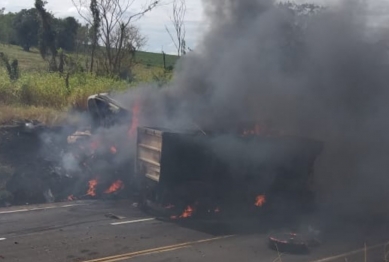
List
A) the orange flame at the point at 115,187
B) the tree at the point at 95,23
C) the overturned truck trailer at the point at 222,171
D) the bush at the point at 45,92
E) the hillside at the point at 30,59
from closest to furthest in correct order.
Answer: the overturned truck trailer at the point at 222,171 < the orange flame at the point at 115,187 < the bush at the point at 45,92 < the tree at the point at 95,23 < the hillside at the point at 30,59

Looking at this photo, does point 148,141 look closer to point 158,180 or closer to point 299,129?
point 158,180

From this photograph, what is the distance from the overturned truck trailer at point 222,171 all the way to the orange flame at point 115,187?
4.34 ft

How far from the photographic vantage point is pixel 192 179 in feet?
43.4

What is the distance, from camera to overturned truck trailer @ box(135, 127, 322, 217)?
13.1 meters

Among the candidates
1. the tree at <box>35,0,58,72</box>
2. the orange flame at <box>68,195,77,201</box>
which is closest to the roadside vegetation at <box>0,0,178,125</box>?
the tree at <box>35,0,58,72</box>

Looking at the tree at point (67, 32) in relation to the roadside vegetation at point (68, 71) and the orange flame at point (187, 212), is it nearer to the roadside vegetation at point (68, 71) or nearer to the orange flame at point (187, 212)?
the roadside vegetation at point (68, 71)

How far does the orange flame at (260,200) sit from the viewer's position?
13852mm

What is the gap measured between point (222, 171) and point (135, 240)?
335 centimetres

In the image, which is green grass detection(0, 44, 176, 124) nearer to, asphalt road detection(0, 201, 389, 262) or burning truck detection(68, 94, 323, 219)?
burning truck detection(68, 94, 323, 219)

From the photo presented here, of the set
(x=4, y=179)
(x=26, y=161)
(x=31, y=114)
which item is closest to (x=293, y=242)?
(x=4, y=179)

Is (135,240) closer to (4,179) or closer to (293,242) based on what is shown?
(293,242)

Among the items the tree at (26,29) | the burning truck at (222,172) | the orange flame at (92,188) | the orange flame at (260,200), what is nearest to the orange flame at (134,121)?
the orange flame at (92,188)

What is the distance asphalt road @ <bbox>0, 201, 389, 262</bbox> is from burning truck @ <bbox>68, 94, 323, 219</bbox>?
0.76 m

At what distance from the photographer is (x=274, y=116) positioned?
51.6 ft
